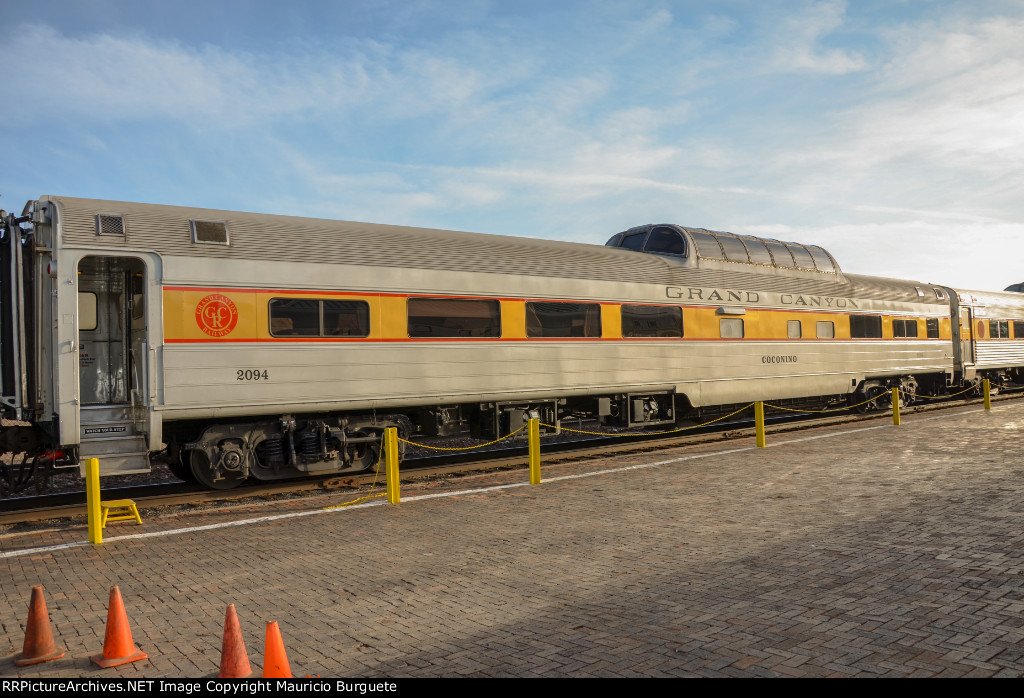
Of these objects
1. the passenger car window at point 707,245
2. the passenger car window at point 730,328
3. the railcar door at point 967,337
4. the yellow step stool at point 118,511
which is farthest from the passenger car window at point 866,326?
the yellow step stool at point 118,511

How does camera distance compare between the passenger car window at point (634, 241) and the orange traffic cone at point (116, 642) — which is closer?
the orange traffic cone at point (116, 642)

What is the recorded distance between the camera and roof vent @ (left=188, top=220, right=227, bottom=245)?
986 centimetres

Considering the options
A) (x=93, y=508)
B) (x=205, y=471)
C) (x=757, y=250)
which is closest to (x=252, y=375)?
(x=205, y=471)

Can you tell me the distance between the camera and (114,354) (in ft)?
33.3

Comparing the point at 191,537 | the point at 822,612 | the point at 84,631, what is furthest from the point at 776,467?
the point at 84,631

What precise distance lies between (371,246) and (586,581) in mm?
6539

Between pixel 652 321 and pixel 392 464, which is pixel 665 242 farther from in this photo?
pixel 392 464

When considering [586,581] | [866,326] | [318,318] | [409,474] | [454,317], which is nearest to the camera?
[586,581]

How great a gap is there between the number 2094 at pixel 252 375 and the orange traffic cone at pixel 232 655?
624 centimetres

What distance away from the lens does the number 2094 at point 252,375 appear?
32.8 ft

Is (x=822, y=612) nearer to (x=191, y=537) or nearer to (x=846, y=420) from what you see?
(x=191, y=537)

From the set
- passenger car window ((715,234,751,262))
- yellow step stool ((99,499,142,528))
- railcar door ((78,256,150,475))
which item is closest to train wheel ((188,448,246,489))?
railcar door ((78,256,150,475))

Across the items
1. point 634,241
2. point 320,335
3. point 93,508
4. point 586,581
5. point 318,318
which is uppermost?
point 634,241

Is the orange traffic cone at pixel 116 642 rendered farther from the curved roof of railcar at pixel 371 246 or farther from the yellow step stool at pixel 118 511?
the curved roof of railcar at pixel 371 246
